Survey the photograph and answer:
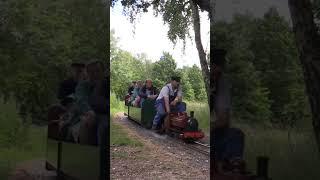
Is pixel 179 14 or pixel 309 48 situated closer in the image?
pixel 309 48

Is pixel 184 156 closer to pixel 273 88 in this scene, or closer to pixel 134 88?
pixel 134 88

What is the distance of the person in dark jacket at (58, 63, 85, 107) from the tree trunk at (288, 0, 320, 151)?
8.70 ft

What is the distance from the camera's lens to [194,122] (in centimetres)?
713

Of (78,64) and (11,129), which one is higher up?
(78,64)

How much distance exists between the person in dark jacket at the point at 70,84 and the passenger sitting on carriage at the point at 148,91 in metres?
1.32

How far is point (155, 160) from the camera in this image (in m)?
7.39

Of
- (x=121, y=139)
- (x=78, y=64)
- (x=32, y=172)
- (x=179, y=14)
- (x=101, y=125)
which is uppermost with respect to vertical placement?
(x=179, y=14)

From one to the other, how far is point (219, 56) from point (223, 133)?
0.96 meters

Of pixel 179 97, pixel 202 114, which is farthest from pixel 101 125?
pixel 202 114

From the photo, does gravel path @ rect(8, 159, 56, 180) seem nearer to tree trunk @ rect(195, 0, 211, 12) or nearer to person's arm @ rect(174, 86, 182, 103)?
person's arm @ rect(174, 86, 182, 103)

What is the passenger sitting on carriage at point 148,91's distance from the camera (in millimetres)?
7293

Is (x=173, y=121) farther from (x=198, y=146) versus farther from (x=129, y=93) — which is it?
(x=129, y=93)

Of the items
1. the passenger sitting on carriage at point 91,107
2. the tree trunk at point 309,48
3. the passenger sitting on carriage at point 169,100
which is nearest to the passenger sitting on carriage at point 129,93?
the passenger sitting on carriage at point 169,100

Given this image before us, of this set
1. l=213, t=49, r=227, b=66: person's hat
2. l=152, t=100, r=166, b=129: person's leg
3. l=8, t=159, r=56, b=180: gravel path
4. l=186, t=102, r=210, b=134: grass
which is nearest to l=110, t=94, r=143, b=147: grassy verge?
l=152, t=100, r=166, b=129: person's leg
